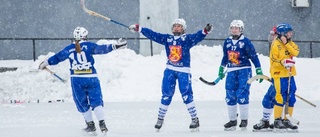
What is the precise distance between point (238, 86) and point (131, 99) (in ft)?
24.4

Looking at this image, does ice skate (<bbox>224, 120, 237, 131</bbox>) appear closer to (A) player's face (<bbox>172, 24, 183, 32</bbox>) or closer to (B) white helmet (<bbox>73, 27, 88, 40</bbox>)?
(A) player's face (<bbox>172, 24, 183, 32</bbox>)

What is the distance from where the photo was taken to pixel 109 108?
20.7m

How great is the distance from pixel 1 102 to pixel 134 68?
3.95 metres

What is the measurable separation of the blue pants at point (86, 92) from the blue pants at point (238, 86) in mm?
2256

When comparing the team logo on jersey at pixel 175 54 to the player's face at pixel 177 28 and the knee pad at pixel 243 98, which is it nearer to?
the player's face at pixel 177 28

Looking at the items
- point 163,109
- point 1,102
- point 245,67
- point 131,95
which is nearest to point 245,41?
point 245,67

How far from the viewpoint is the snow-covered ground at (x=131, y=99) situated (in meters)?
16.2

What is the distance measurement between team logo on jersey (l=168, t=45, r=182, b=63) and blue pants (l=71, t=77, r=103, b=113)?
1.36 meters

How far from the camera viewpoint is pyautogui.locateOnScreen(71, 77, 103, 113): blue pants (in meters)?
15.2

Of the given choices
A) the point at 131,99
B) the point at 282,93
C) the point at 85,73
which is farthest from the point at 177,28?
the point at 131,99

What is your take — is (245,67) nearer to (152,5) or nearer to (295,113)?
(295,113)

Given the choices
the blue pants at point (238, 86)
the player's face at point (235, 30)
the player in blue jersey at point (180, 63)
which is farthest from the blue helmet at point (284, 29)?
the player in blue jersey at point (180, 63)

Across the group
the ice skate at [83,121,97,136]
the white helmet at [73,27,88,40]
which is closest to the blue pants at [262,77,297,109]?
A: the ice skate at [83,121,97,136]

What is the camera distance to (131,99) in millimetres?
23062
